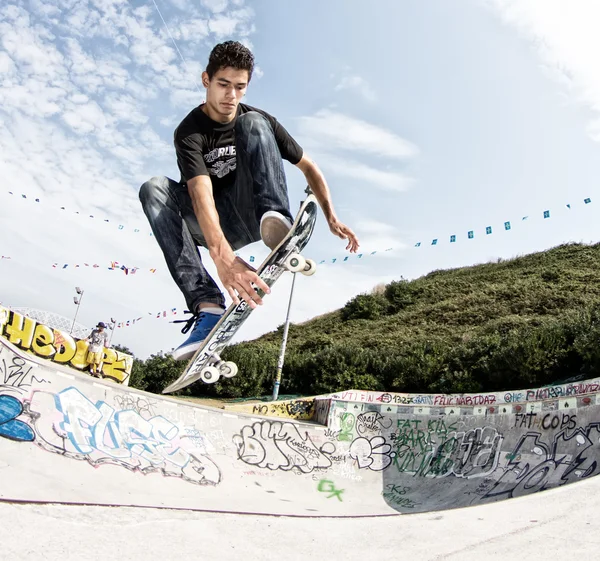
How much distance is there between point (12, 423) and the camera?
20.7 ft

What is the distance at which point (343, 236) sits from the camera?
5473 millimetres

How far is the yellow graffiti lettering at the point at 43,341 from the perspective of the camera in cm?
1549

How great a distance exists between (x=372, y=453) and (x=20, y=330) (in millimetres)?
11148

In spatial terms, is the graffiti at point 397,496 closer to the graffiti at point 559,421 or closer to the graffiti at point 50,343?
the graffiti at point 559,421

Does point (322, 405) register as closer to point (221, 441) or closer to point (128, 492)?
point (221, 441)

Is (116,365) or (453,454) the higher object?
(116,365)

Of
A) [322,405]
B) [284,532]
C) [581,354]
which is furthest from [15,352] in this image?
[581,354]

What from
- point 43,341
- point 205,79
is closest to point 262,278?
point 205,79

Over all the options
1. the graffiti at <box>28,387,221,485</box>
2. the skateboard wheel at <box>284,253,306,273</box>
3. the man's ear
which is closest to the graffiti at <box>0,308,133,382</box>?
the graffiti at <box>28,387,221,485</box>

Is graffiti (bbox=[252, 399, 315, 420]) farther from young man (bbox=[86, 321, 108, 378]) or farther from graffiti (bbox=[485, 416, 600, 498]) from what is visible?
graffiti (bbox=[485, 416, 600, 498])

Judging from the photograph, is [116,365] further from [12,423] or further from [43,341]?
[12,423]

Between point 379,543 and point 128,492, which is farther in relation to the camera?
point 128,492

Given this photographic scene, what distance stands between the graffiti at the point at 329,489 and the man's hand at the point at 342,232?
5.56 meters

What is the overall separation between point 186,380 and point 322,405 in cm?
1134
